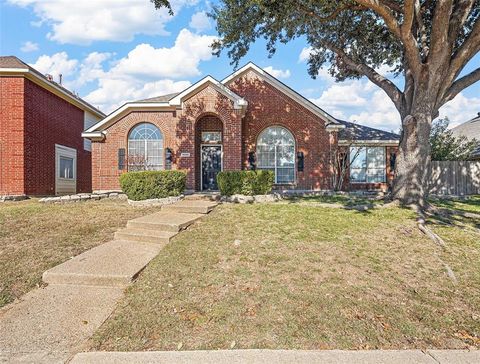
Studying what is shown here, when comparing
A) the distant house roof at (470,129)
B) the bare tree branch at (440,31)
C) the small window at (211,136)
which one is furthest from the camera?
the distant house roof at (470,129)

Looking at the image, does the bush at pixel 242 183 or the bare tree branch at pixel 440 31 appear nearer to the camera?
the bare tree branch at pixel 440 31

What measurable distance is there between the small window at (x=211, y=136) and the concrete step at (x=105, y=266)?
971 cm

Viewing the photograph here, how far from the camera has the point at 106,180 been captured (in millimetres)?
14664

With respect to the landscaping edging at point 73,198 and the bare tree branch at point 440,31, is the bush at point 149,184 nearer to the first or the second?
the landscaping edging at point 73,198

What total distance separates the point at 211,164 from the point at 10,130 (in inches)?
335

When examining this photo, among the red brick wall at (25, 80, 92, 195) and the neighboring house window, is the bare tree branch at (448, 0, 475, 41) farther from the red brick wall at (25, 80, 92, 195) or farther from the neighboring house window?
the red brick wall at (25, 80, 92, 195)

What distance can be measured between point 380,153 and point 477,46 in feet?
25.0

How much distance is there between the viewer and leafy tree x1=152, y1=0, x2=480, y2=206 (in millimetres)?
8578

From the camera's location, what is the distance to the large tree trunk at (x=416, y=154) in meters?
9.29

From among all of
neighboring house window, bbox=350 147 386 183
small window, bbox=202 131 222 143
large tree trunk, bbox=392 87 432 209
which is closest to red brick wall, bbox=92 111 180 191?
small window, bbox=202 131 222 143

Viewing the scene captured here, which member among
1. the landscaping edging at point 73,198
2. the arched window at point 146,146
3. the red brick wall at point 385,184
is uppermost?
the arched window at point 146,146

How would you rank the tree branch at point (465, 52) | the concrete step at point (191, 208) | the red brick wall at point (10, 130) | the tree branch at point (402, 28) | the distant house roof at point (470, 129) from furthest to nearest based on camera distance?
the distant house roof at point (470, 129), the red brick wall at point (10, 130), the tree branch at point (465, 52), the concrete step at point (191, 208), the tree branch at point (402, 28)

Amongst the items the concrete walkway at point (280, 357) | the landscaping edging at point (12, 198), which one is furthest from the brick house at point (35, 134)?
the concrete walkway at point (280, 357)

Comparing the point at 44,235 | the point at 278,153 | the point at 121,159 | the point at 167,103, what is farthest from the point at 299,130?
the point at 44,235
